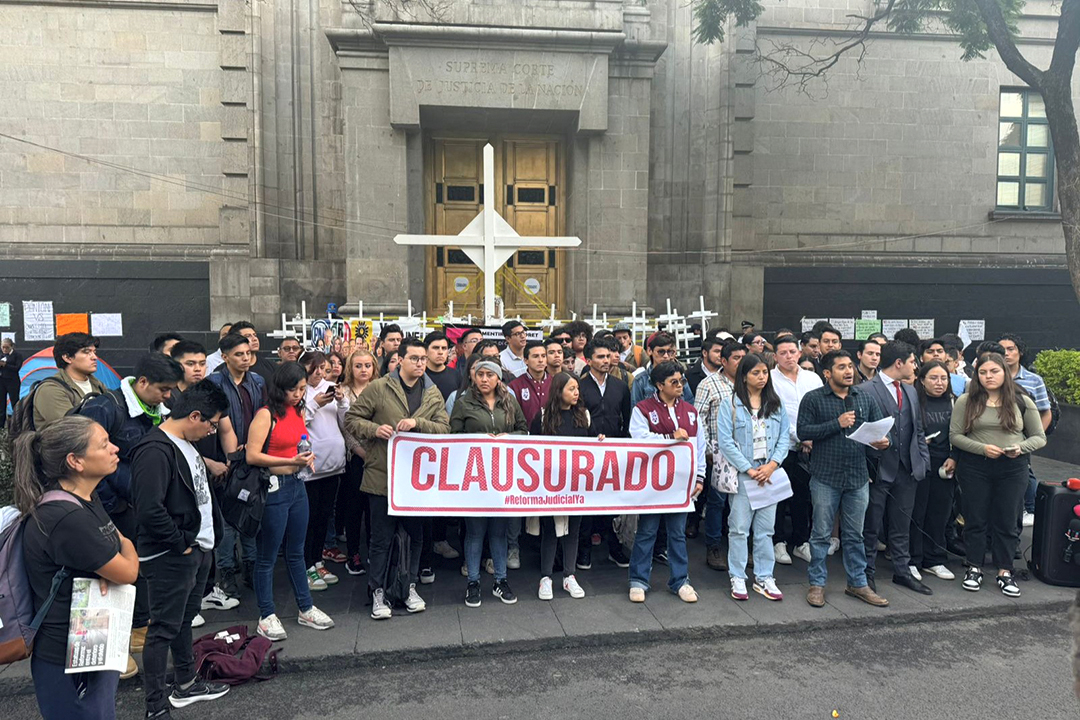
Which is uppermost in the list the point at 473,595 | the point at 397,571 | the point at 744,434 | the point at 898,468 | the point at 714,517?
the point at 744,434

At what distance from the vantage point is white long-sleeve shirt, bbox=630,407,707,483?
242 inches

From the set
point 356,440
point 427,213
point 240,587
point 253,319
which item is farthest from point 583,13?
point 240,587

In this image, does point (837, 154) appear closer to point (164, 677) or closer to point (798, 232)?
point (798, 232)

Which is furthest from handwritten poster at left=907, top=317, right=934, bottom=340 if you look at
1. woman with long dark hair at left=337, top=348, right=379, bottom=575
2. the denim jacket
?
woman with long dark hair at left=337, top=348, right=379, bottom=575

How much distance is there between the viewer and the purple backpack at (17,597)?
2.86 metres

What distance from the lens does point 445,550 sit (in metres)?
6.97

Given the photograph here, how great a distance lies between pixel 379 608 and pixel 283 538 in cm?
→ 95

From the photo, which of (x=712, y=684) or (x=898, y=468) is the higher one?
(x=898, y=468)

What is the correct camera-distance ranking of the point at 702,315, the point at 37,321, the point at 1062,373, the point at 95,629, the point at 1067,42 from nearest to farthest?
the point at 95,629
the point at 1067,42
the point at 1062,373
the point at 702,315
the point at 37,321

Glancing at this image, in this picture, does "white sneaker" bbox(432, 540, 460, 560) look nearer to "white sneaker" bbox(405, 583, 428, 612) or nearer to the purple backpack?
"white sneaker" bbox(405, 583, 428, 612)

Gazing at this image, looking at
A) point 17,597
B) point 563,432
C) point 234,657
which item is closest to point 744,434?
point 563,432

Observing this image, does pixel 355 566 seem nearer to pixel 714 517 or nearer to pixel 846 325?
pixel 714 517

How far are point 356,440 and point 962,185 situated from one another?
1580cm

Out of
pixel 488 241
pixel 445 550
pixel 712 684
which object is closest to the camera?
pixel 712 684
